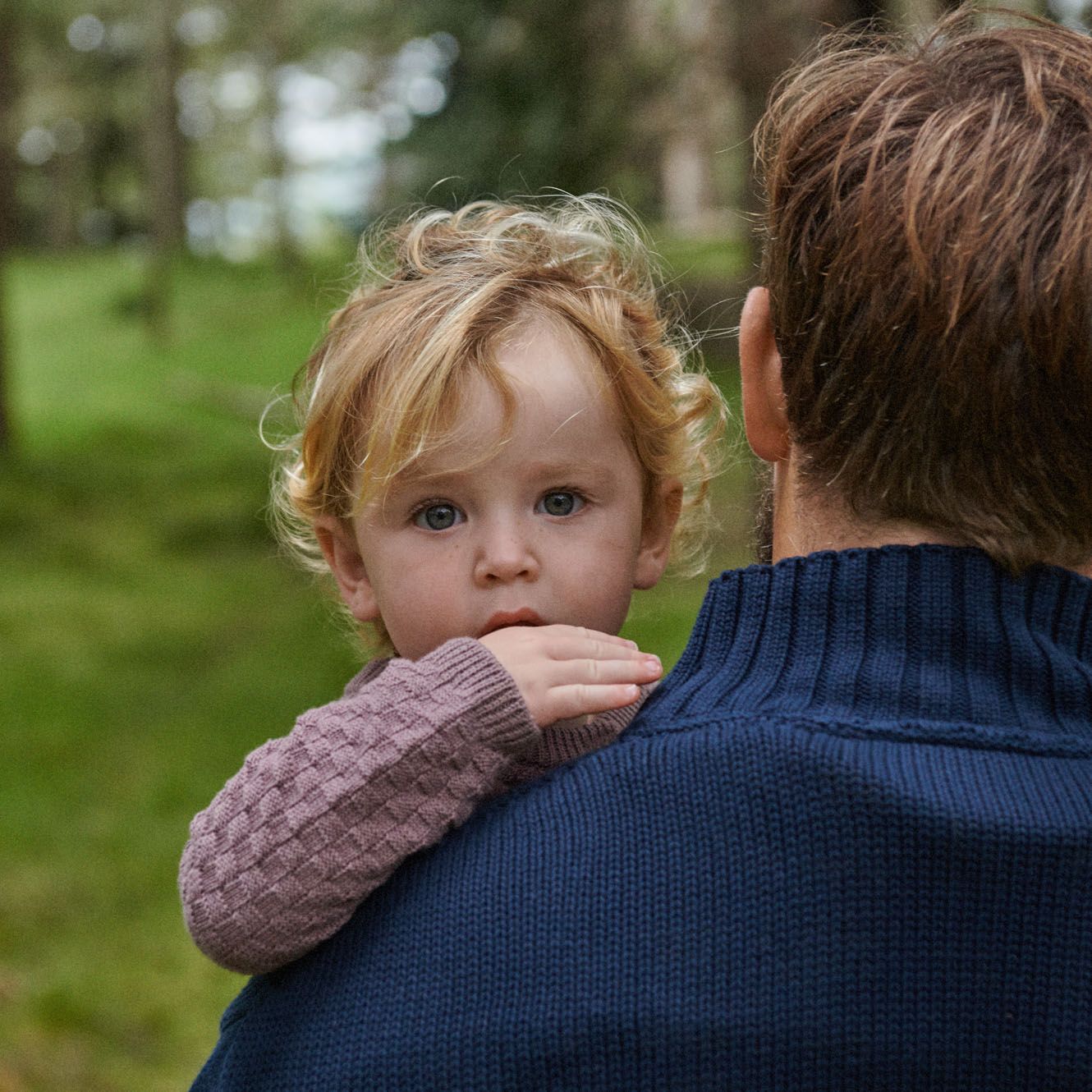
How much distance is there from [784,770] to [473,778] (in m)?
0.33

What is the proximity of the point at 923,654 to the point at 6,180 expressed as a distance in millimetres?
12649

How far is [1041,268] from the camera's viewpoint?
1.30 meters

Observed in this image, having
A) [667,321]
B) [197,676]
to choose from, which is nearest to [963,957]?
[667,321]

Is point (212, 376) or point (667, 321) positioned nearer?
point (667, 321)

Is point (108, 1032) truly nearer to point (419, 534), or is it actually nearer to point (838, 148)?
point (419, 534)

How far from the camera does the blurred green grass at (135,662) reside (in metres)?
5.42

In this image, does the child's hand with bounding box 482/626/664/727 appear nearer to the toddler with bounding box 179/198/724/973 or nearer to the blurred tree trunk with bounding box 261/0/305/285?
the toddler with bounding box 179/198/724/973

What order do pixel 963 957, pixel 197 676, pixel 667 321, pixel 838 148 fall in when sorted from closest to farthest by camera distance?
pixel 963 957 → pixel 838 148 → pixel 667 321 → pixel 197 676

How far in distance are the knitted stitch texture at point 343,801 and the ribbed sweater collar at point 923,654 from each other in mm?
185

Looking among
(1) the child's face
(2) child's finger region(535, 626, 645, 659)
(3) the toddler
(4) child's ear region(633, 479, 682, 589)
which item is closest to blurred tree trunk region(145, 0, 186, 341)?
(3) the toddler

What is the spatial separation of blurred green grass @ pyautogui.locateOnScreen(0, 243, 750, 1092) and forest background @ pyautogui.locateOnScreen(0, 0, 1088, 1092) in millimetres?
20

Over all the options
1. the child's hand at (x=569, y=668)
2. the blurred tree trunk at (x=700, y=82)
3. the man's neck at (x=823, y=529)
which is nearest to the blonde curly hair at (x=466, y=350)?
the child's hand at (x=569, y=668)

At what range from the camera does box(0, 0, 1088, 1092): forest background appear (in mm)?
5555

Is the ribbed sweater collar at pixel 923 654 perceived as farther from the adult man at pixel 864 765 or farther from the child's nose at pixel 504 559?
the child's nose at pixel 504 559
